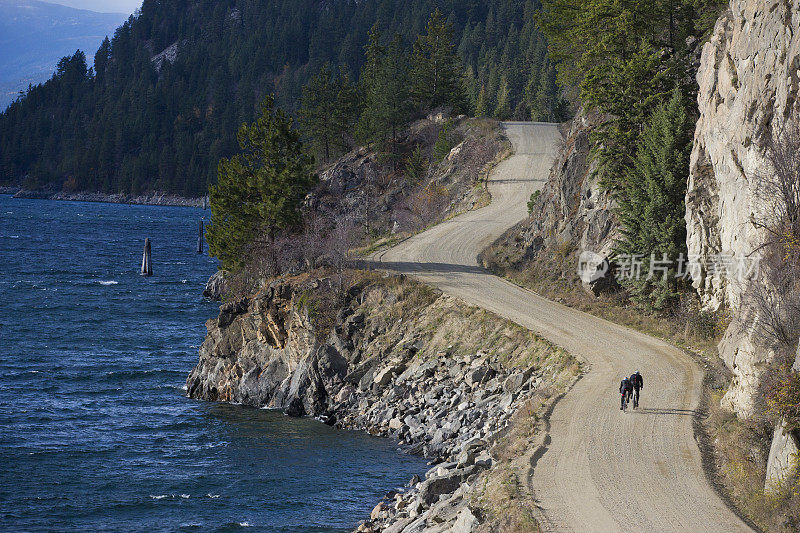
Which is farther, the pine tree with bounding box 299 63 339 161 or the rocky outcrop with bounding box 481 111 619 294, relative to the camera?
the pine tree with bounding box 299 63 339 161

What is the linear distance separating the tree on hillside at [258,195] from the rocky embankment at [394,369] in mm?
3778

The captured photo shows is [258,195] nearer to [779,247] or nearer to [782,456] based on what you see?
[779,247]

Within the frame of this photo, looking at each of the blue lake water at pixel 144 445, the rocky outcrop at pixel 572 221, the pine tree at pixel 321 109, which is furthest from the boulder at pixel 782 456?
the pine tree at pixel 321 109

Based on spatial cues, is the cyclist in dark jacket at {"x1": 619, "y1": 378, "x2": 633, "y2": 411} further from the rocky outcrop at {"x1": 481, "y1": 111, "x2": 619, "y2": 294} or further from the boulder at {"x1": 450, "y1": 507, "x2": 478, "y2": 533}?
the rocky outcrop at {"x1": 481, "y1": 111, "x2": 619, "y2": 294}

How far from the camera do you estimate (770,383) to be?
20.8 m

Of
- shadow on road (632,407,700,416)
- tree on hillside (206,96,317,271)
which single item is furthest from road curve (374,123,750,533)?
tree on hillside (206,96,317,271)

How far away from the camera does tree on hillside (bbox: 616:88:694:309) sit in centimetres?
3716

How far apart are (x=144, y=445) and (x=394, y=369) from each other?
473 inches

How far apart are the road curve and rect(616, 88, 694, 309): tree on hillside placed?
3.37 meters

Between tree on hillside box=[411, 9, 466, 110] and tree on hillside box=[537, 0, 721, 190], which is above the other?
tree on hillside box=[411, 9, 466, 110]

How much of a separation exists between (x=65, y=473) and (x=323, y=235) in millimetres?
21355

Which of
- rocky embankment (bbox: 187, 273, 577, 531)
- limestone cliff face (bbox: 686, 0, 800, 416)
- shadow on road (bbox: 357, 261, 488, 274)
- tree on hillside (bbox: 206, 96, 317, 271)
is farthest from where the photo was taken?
shadow on road (bbox: 357, 261, 488, 274)

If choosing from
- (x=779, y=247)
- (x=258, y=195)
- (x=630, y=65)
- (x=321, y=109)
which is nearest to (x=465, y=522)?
(x=779, y=247)

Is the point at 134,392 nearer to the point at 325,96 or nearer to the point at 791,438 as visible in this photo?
the point at 791,438
